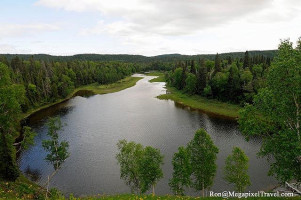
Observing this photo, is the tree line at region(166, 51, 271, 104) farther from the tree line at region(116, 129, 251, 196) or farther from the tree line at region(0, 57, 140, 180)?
the tree line at region(0, 57, 140, 180)

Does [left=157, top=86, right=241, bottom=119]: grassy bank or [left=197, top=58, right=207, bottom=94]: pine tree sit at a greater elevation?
[left=197, top=58, right=207, bottom=94]: pine tree

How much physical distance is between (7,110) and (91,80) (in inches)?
5594

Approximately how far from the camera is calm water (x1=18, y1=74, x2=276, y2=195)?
40.7m

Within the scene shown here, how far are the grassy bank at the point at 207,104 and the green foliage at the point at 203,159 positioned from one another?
1934 inches

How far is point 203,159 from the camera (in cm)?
3162

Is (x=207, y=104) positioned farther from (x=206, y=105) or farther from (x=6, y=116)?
(x=6, y=116)

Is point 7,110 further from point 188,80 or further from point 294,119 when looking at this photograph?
point 188,80

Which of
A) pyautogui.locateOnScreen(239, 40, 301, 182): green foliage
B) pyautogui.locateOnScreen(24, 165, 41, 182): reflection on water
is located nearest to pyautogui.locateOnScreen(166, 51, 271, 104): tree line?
pyautogui.locateOnScreen(24, 165, 41, 182): reflection on water

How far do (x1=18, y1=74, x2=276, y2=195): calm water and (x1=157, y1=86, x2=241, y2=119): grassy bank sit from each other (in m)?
6.01

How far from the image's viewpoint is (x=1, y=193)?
86.1 ft

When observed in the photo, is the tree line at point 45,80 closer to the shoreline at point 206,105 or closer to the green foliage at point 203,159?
the shoreline at point 206,105

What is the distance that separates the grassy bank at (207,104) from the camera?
82.4m

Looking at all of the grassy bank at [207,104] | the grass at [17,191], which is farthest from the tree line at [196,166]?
the grassy bank at [207,104]

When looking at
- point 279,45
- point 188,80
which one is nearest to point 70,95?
point 188,80
